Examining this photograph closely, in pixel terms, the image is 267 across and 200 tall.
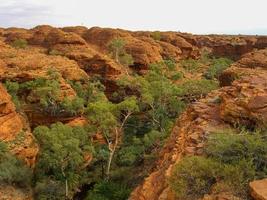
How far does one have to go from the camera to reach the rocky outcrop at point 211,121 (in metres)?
12.2

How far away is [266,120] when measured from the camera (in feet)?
39.3

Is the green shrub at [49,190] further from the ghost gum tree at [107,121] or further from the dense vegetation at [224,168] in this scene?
the dense vegetation at [224,168]

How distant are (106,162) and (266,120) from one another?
1714 cm

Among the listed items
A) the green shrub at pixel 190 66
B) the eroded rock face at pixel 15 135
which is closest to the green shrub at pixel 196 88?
the green shrub at pixel 190 66

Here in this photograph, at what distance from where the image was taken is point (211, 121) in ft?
46.4

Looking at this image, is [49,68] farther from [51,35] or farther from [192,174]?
[192,174]

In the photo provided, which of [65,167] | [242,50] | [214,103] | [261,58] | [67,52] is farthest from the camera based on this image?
[242,50]

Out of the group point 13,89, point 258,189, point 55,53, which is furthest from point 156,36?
point 258,189

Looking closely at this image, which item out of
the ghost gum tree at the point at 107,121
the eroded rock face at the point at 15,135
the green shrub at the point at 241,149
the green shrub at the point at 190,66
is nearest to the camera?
the green shrub at the point at 241,149

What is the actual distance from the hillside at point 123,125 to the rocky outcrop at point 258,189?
3cm

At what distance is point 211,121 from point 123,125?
66.2ft

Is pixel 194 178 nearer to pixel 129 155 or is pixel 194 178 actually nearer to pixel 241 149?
pixel 241 149

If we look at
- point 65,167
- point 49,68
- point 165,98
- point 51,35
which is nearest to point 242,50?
point 51,35

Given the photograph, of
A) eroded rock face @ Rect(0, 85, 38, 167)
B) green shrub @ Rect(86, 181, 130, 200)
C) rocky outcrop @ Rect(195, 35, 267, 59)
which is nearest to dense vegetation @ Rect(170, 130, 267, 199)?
Result: green shrub @ Rect(86, 181, 130, 200)
